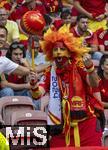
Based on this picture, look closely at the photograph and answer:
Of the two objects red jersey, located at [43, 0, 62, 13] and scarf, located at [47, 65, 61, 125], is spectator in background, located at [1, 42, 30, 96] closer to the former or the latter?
scarf, located at [47, 65, 61, 125]

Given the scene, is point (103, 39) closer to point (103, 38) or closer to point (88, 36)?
point (103, 38)

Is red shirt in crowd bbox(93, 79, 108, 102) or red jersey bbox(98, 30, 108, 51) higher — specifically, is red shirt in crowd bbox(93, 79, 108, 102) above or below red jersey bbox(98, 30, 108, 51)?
below

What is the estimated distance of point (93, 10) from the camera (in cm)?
1220

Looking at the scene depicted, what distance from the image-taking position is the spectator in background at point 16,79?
8.55m

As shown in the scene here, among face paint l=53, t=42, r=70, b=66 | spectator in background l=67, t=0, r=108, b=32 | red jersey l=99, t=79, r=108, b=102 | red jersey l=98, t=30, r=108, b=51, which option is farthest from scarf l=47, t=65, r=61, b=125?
spectator in background l=67, t=0, r=108, b=32

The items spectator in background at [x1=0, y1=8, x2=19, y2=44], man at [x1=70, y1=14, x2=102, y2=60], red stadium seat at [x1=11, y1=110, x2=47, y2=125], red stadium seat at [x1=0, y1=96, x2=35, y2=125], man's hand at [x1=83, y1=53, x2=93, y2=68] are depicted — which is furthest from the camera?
man at [x1=70, y1=14, x2=102, y2=60]

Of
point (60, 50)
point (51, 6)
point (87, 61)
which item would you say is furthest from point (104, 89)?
point (51, 6)

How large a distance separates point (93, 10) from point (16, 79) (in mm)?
3788

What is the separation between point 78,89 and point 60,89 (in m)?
0.22

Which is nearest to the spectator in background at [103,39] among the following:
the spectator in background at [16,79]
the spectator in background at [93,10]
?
the spectator in background at [93,10]

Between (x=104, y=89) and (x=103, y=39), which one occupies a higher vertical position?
(x=103, y=39)

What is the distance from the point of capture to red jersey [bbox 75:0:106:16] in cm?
1220

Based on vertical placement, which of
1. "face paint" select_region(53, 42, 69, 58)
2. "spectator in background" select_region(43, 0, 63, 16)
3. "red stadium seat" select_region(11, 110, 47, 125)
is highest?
"spectator in background" select_region(43, 0, 63, 16)

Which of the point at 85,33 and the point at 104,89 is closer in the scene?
the point at 104,89
